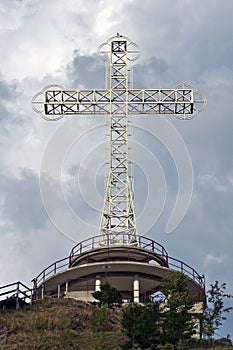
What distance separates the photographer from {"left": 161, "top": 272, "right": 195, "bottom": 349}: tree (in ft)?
162

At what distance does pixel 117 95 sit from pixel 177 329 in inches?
1220

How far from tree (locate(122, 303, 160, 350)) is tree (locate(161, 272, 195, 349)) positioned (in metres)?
0.75

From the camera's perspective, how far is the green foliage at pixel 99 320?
2164 inches

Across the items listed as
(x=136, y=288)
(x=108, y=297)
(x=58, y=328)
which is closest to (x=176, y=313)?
(x=58, y=328)

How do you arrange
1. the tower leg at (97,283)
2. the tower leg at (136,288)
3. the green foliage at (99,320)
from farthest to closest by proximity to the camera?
the tower leg at (97,283)
the tower leg at (136,288)
the green foliage at (99,320)

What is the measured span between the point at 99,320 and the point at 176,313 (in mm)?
6108

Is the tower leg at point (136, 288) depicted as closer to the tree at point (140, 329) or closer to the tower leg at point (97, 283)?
the tower leg at point (97, 283)

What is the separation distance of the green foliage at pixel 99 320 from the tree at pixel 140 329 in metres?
5.76

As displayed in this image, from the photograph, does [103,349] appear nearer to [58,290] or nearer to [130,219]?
[58,290]

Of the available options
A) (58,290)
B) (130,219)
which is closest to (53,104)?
(130,219)

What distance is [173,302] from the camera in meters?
53.0

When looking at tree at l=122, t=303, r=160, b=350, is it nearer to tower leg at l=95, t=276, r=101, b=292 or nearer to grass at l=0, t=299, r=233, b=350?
grass at l=0, t=299, r=233, b=350

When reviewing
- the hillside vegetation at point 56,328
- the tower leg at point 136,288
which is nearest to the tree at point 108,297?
the hillside vegetation at point 56,328

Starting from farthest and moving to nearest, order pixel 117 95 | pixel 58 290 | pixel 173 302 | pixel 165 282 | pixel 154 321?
pixel 117 95 < pixel 58 290 < pixel 165 282 < pixel 173 302 < pixel 154 321
